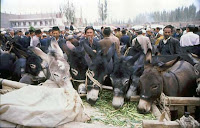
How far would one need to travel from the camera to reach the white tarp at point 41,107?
2.16 meters

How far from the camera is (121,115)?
132 inches

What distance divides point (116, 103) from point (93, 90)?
23.4 inches

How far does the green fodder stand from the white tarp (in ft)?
1.63

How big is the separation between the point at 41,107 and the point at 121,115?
5.17ft

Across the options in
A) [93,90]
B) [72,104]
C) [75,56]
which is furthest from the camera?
[75,56]

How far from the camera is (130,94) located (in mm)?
4055

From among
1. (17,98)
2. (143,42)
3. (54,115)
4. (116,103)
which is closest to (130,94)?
(116,103)

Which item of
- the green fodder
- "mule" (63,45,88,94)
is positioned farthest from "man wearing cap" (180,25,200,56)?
"mule" (63,45,88,94)

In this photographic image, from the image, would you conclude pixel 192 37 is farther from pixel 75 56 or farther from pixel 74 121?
pixel 74 121

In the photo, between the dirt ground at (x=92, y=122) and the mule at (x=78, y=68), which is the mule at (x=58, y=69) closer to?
the mule at (x=78, y=68)

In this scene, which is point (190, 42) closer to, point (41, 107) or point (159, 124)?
point (159, 124)

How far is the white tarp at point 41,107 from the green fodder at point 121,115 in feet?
1.63

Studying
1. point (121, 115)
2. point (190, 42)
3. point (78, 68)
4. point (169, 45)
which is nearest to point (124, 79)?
point (121, 115)

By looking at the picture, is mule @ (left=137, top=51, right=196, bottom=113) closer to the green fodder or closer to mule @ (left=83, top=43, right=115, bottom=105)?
the green fodder
